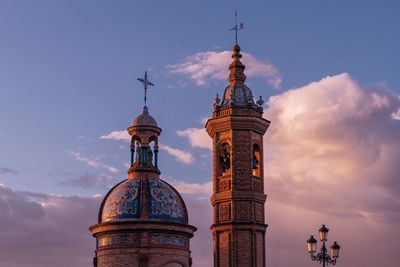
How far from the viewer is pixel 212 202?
4012 cm

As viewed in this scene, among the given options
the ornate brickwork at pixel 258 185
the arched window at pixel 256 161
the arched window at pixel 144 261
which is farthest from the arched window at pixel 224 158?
the arched window at pixel 144 261

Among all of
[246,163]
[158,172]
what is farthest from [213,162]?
[158,172]

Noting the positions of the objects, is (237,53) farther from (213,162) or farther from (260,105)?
(213,162)

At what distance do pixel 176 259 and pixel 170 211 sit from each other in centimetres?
229

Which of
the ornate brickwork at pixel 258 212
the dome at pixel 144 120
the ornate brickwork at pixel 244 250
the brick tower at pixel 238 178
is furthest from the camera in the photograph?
the ornate brickwork at pixel 258 212

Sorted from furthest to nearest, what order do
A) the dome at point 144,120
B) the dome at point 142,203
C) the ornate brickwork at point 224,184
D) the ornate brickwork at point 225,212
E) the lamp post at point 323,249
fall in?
the ornate brickwork at point 224,184 < the ornate brickwork at point 225,212 < the dome at point 144,120 < the dome at point 142,203 < the lamp post at point 323,249

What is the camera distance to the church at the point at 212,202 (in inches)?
1324

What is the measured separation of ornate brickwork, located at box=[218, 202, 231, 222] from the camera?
128 ft

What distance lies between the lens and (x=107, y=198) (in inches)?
1399

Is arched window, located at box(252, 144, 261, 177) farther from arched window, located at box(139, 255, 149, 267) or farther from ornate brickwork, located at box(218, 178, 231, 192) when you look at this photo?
arched window, located at box(139, 255, 149, 267)

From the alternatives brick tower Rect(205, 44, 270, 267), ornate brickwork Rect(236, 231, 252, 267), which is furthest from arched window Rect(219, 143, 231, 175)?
ornate brickwork Rect(236, 231, 252, 267)

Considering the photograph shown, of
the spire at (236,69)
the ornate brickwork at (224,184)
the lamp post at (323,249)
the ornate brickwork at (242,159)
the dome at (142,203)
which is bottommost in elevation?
the lamp post at (323,249)

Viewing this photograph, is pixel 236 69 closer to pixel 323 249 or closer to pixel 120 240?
pixel 120 240

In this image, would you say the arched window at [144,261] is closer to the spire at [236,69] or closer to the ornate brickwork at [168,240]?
the ornate brickwork at [168,240]
